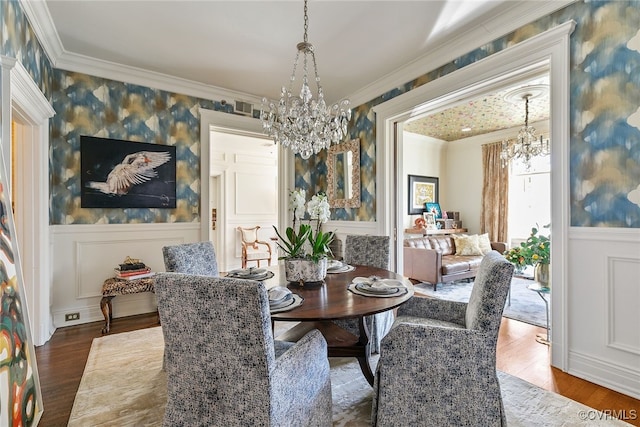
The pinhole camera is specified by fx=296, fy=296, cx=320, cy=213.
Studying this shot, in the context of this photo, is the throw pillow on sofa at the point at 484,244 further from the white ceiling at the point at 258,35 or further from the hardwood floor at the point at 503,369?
the white ceiling at the point at 258,35

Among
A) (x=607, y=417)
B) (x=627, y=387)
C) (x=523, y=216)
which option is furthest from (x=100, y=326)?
(x=523, y=216)

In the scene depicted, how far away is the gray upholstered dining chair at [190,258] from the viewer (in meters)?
1.96

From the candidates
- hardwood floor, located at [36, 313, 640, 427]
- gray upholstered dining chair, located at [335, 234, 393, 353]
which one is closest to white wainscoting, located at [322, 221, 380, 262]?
gray upholstered dining chair, located at [335, 234, 393, 353]

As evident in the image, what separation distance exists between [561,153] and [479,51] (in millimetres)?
1157

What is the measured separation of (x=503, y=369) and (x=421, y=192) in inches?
173

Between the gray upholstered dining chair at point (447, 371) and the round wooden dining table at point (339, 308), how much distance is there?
0.22 metres

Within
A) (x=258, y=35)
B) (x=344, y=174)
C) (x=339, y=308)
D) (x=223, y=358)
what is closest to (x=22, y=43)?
(x=258, y=35)

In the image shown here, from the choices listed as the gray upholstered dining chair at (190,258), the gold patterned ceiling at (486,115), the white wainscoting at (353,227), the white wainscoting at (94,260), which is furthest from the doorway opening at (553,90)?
the white wainscoting at (94,260)

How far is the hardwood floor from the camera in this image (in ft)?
5.71

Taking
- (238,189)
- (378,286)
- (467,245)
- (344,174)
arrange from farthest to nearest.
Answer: (238,189), (467,245), (344,174), (378,286)

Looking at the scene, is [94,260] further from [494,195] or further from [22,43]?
[494,195]

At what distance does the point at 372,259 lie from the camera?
2643 mm

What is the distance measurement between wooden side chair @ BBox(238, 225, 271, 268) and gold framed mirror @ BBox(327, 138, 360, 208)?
2506 millimetres

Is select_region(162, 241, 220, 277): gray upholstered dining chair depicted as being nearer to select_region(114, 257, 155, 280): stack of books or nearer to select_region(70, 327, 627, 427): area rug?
select_region(70, 327, 627, 427): area rug
